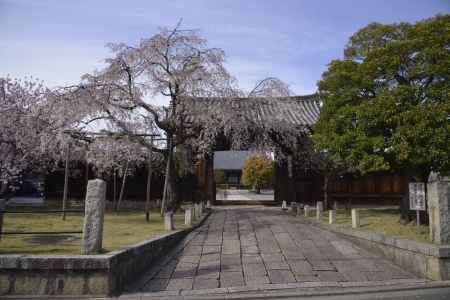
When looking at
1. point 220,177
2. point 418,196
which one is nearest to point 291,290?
point 418,196

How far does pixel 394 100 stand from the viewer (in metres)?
8.73

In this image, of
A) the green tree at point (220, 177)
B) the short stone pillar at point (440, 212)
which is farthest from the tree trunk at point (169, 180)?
the green tree at point (220, 177)

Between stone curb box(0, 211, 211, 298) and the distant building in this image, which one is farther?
the distant building

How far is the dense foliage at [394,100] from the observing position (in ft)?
27.1

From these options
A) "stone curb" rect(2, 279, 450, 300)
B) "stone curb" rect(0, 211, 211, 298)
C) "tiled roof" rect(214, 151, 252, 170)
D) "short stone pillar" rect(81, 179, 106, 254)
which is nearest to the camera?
"stone curb" rect(0, 211, 211, 298)

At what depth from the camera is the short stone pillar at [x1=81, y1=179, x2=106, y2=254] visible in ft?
18.5

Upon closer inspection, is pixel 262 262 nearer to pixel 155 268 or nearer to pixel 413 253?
pixel 155 268

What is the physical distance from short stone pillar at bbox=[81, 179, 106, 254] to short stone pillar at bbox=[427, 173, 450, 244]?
21.5ft

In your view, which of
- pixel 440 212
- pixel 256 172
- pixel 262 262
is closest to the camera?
pixel 440 212

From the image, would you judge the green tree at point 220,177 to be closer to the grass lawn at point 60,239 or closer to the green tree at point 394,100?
the grass lawn at point 60,239

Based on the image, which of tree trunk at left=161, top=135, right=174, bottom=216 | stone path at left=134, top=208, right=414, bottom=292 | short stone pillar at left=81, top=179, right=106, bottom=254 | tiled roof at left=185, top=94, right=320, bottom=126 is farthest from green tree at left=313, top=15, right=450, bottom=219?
short stone pillar at left=81, top=179, right=106, bottom=254

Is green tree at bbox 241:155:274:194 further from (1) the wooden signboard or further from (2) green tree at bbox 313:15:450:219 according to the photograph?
(1) the wooden signboard

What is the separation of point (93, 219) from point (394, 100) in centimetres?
790

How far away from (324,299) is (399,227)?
5.19 m
